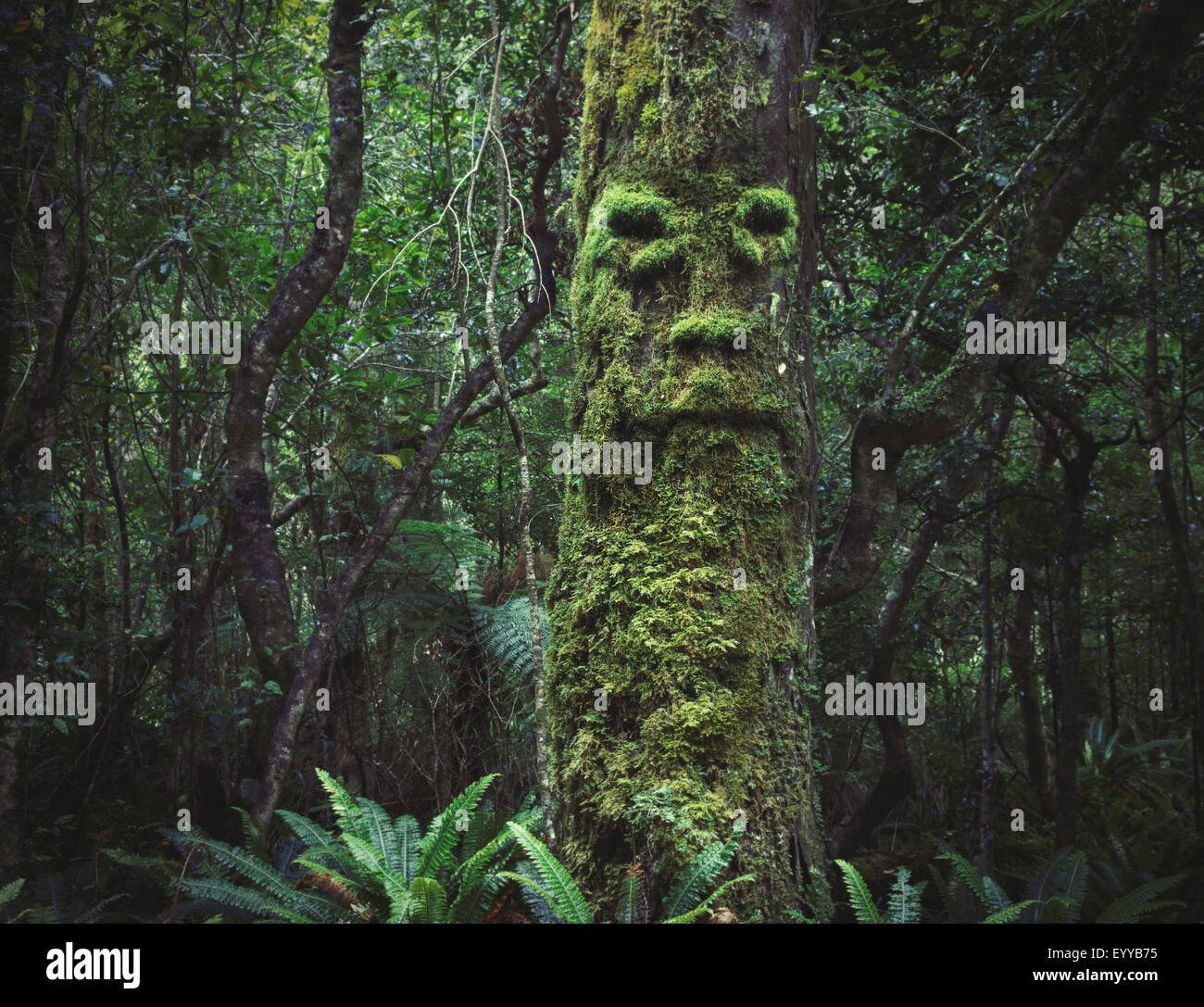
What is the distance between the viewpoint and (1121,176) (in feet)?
17.8

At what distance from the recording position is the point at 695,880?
260 cm

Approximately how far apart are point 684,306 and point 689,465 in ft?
2.17

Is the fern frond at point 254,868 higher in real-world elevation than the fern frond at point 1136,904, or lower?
higher

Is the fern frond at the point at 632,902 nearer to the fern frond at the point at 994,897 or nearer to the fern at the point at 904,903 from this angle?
the fern at the point at 904,903

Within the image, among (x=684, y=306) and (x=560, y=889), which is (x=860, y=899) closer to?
(x=560, y=889)

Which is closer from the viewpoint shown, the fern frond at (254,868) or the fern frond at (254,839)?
the fern frond at (254,868)

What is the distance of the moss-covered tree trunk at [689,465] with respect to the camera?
2877mm

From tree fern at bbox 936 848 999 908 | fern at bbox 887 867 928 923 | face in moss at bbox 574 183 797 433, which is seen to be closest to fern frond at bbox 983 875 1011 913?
tree fern at bbox 936 848 999 908

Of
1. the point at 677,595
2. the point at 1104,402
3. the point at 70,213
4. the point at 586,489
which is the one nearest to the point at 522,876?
the point at 677,595

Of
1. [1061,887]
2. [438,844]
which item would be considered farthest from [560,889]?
[1061,887]

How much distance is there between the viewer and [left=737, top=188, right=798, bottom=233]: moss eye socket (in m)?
3.43

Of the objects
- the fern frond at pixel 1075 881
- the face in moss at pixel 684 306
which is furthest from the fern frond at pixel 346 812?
the fern frond at pixel 1075 881

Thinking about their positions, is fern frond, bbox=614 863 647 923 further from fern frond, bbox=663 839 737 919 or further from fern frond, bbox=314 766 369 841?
fern frond, bbox=314 766 369 841
